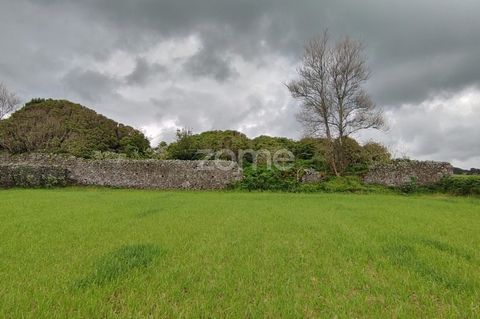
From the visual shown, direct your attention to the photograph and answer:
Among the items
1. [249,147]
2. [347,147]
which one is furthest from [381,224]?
[249,147]

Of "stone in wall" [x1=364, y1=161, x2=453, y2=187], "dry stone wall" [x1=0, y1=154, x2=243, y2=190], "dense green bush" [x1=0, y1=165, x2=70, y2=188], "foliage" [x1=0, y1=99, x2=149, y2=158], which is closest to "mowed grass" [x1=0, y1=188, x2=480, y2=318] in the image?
"dry stone wall" [x1=0, y1=154, x2=243, y2=190]

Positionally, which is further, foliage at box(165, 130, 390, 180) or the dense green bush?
foliage at box(165, 130, 390, 180)

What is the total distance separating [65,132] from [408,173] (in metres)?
31.1

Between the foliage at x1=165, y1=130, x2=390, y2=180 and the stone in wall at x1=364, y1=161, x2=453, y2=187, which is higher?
the foliage at x1=165, y1=130, x2=390, y2=180

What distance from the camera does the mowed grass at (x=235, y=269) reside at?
9.29 ft

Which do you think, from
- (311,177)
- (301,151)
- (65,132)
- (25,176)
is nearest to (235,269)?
(311,177)

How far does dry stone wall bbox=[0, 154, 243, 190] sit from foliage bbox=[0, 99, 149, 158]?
4.28 metres

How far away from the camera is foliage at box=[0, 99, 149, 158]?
2783 cm

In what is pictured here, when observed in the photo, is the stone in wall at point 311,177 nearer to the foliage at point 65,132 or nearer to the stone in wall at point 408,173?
the stone in wall at point 408,173

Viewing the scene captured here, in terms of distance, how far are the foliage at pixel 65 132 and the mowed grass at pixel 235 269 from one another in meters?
21.0

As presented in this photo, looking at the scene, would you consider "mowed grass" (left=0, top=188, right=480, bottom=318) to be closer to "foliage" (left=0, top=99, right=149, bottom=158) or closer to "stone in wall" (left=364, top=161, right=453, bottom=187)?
"stone in wall" (left=364, top=161, right=453, bottom=187)

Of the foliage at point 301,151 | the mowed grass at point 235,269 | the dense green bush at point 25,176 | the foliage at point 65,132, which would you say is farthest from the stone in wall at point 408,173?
the dense green bush at point 25,176

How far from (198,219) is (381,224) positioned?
14.8 ft

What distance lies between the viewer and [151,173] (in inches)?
832
